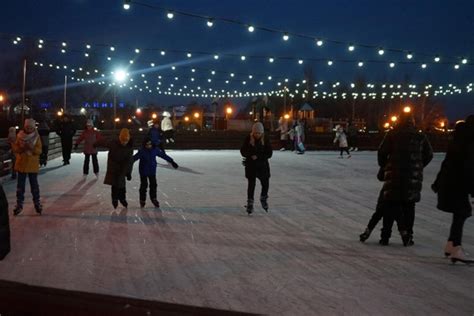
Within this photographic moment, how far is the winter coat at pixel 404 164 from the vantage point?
25.2 ft

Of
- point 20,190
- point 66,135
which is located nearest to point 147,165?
point 20,190

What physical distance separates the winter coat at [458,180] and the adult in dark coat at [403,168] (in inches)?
31.3

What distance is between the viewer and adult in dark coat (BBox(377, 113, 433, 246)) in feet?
25.2

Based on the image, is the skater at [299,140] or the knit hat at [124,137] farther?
the skater at [299,140]

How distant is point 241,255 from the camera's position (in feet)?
24.3

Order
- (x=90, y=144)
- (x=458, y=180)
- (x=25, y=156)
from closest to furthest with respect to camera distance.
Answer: (x=458, y=180) → (x=25, y=156) → (x=90, y=144)

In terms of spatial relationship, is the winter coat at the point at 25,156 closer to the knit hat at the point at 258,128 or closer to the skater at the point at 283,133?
the knit hat at the point at 258,128

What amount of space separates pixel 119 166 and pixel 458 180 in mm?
5993

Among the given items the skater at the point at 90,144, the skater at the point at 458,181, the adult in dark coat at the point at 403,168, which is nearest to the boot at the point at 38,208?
the adult in dark coat at the point at 403,168

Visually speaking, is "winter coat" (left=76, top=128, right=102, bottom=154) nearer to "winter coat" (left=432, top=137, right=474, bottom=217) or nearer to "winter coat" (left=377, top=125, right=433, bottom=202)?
"winter coat" (left=377, top=125, right=433, bottom=202)

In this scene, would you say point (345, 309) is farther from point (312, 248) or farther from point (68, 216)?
point (68, 216)

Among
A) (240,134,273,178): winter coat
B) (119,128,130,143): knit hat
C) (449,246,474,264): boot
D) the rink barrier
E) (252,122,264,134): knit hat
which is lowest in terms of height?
the rink barrier

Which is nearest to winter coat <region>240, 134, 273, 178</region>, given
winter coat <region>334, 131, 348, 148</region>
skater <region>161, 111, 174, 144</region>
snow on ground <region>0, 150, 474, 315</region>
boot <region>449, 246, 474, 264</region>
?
snow on ground <region>0, 150, 474, 315</region>

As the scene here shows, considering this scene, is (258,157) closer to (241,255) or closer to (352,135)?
(241,255)
